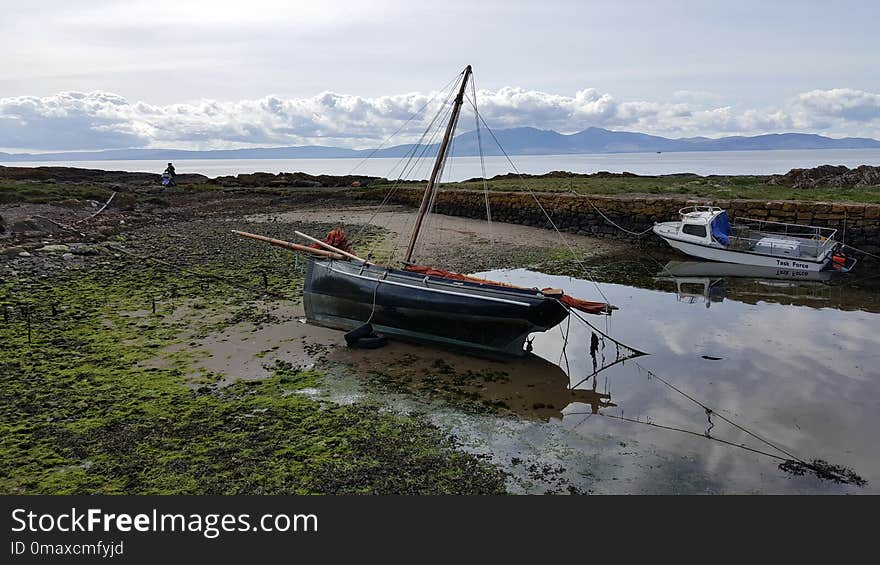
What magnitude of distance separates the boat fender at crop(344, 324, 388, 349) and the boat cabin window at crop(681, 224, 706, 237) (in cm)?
1678

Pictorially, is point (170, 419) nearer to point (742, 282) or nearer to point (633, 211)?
point (742, 282)

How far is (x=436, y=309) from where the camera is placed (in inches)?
526

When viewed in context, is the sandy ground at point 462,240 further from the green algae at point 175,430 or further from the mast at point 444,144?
the green algae at point 175,430

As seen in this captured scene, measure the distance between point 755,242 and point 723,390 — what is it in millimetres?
15536

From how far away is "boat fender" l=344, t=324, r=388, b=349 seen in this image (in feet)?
44.0

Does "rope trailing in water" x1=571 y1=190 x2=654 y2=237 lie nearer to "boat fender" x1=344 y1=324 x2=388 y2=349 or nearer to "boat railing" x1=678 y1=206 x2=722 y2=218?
"boat railing" x1=678 y1=206 x2=722 y2=218

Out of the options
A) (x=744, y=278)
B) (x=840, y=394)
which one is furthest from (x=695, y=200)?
(x=840, y=394)

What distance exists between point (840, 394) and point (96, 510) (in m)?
12.3

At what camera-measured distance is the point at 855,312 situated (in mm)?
17125

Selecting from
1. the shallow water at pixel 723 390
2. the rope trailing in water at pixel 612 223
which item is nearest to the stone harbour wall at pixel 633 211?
the rope trailing in water at pixel 612 223

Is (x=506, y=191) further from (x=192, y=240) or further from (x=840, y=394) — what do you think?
(x=840, y=394)

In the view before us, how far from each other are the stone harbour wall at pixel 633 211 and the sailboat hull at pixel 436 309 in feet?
60.4

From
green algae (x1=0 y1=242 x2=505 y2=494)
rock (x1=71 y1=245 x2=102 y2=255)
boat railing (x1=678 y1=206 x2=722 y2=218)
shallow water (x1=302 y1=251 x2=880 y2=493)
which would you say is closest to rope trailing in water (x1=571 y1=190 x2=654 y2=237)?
boat railing (x1=678 y1=206 x2=722 y2=218)

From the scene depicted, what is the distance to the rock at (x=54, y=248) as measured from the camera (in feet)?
70.7
